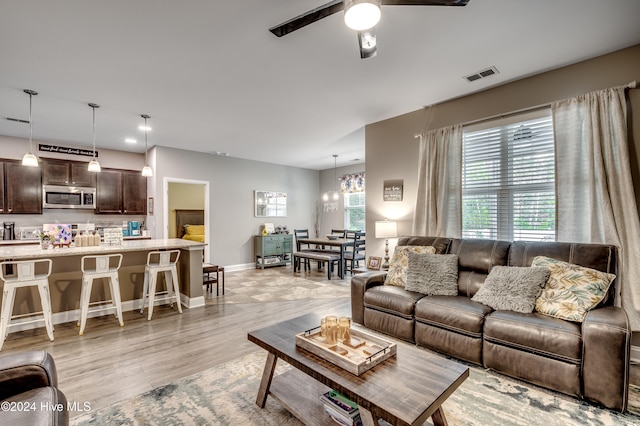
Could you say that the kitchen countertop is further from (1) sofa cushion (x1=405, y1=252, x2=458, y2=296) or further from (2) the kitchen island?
(1) sofa cushion (x1=405, y1=252, x2=458, y2=296)

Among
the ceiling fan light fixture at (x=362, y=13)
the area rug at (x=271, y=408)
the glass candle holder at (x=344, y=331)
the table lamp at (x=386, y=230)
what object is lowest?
the area rug at (x=271, y=408)

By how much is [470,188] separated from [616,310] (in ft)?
6.31

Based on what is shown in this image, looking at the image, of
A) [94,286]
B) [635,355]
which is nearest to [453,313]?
[635,355]

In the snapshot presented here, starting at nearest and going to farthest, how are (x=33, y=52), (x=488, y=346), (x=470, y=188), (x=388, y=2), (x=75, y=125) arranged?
(x=388, y=2), (x=488, y=346), (x=33, y=52), (x=470, y=188), (x=75, y=125)

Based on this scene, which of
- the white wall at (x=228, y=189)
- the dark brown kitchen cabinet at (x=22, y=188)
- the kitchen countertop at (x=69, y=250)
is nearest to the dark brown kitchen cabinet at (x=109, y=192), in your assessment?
the white wall at (x=228, y=189)

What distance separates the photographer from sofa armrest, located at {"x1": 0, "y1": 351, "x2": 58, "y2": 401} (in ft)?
4.38

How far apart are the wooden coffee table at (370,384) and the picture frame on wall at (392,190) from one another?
2852mm

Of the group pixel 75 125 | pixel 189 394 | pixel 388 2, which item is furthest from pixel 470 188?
pixel 75 125

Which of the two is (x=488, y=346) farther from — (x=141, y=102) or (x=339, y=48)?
(x=141, y=102)

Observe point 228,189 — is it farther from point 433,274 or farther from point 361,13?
point 361,13

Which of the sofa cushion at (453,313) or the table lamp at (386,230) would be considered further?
the table lamp at (386,230)

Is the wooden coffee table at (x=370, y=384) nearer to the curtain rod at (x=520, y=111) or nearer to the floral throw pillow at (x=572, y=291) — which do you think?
the floral throw pillow at (x=572, y=291)

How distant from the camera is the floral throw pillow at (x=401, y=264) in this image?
330 centimetres

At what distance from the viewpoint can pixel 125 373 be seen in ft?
7.91
